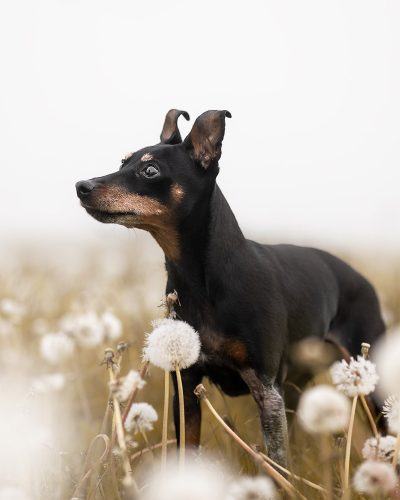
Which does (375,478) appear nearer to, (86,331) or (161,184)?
(161,184)

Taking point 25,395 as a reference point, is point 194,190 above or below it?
above

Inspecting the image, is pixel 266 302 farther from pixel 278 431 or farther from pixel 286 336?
pixel 278 431

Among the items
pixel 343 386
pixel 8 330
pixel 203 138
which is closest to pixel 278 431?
pixel 343 386

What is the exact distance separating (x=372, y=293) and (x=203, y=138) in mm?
1717

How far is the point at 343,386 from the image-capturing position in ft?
8.11

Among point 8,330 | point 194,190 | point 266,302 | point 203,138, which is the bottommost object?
point 8,330

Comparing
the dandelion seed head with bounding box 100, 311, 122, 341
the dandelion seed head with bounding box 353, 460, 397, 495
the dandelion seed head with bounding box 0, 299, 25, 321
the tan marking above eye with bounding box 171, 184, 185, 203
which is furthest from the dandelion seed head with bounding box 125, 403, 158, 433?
the dandelion seed head with bounding box 0, 299, 25, 321

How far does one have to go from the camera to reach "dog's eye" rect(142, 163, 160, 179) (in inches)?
142

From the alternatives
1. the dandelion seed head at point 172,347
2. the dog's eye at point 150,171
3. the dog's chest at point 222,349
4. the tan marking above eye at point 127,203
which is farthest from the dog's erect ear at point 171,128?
the dandelion seed head at point 172,347

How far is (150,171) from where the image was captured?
11.9 feet

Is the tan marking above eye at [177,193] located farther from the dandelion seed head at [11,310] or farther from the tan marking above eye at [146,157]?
the dandelion seed head at [11,310]

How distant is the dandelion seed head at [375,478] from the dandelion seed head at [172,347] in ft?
2.56

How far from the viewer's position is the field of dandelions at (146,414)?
2066mm

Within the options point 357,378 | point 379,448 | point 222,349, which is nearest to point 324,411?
point 357,378
